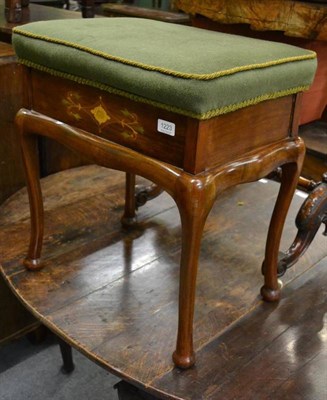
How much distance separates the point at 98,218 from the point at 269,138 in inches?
21.8

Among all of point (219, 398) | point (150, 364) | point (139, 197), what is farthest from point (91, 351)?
point (139, 197)

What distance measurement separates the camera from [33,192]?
960mm

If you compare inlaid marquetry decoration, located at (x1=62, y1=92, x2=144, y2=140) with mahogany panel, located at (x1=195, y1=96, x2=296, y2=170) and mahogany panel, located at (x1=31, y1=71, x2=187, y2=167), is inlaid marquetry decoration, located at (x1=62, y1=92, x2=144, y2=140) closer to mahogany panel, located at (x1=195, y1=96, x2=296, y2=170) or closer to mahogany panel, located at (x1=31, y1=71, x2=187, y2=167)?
mahogany panel, located at (x1=31, y1=71, x2=187, y2=167)

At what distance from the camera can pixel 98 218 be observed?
4.05 feet

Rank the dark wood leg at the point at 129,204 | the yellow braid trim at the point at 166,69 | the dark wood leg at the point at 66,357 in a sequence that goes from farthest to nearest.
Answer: the dark wood leg at the point at 66,357, the dark wood leg at the point at 129,204, the yellow braid trim at the point at 166,69

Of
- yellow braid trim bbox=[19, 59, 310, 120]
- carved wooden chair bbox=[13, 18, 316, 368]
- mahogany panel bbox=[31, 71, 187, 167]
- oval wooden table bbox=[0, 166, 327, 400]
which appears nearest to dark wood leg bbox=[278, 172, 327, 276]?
oval wooden table bbox=[0, 166, 327, 400]

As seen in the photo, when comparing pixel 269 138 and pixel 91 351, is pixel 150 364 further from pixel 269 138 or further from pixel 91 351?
pixel 269 138

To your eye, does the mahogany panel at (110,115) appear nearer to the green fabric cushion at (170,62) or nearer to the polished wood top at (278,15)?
the green fabric cushion at (170,62)

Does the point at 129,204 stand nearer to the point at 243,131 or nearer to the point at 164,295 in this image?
the point at 164,295

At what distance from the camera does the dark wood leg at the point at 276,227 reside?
0.88 meters

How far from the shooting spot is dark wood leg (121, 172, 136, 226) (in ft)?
3.94

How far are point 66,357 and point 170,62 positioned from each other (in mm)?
956

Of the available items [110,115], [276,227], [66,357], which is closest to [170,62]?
[110,115]

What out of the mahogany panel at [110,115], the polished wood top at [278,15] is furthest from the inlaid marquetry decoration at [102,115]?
the polished wood top at [278,15]
